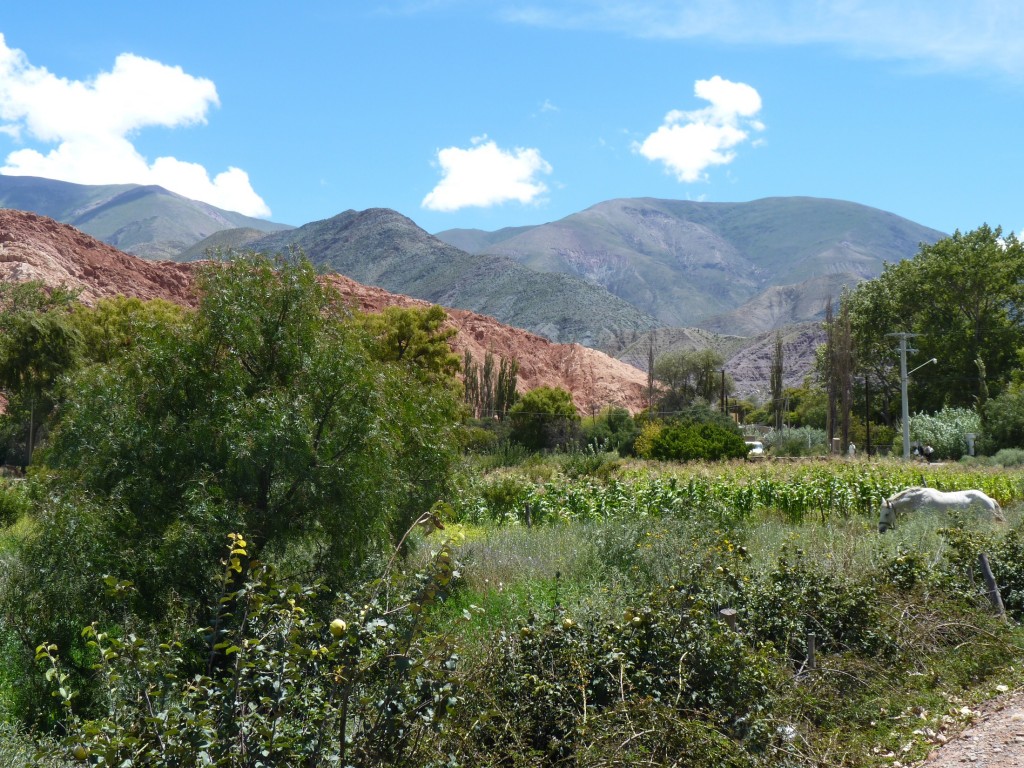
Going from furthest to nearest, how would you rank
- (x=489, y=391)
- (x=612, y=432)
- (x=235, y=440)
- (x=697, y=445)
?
(x=489, y=391) → (x=612, y=432) → (x=697, y=445) → (x=235, y=440)

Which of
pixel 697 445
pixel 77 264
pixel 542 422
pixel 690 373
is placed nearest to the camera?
pixel 697 445

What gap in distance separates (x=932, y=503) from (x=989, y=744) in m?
8.47

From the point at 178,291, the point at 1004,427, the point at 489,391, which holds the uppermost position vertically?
the point at 178,291

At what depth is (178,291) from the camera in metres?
62.7

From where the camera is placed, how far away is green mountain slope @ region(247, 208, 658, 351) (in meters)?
96.7

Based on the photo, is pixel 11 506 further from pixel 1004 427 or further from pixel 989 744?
pixel 1004 427

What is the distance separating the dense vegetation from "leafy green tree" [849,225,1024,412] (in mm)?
43029

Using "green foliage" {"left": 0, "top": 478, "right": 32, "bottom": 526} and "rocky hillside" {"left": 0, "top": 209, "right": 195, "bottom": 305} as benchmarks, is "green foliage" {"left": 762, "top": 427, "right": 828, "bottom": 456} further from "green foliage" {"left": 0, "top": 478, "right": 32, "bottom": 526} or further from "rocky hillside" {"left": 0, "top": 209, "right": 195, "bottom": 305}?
"rocky hillside" {"left": 0, "top": 209, "right": 195, "bottom": 305}

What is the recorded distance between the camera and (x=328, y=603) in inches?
258

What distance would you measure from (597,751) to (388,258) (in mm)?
120202

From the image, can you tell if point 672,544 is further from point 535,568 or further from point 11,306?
point 11,306

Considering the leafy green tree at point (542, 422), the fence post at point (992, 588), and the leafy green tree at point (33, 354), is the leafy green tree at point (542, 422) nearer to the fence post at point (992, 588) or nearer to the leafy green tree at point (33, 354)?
the leafy green tree at point (33, 354)

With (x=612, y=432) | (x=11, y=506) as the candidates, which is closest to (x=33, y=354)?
(x=11, y=506)

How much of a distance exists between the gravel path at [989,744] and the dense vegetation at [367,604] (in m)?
0.17
